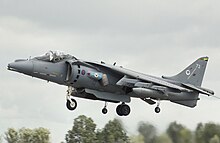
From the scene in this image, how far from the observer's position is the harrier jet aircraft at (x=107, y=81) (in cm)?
4903

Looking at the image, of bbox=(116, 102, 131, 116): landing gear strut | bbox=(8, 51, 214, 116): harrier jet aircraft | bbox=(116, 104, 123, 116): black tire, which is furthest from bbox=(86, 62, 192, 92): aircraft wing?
bbox=(116, 104, 123, 116): black tire

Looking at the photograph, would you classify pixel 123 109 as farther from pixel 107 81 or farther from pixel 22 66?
pixel 22 66

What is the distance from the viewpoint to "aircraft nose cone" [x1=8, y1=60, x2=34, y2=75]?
48.5 m

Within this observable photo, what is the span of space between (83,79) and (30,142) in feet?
53.0

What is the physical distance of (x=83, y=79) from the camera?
49.4 meters

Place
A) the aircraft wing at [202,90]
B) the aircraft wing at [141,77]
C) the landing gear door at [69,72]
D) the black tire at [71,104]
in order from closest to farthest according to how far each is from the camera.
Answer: the landing gear door at [69,72] < the black tire at [71,104] < the aircraft wing at [141,77] < the aircraft wing at [202,90]

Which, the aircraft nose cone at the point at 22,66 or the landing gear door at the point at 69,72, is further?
the landing gear door at the point at 69,72

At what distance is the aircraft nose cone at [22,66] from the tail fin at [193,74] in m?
7.66

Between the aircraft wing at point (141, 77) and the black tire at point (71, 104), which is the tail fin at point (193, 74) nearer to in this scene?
the aircraft wing at point (141, 77)

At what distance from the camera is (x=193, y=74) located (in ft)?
173

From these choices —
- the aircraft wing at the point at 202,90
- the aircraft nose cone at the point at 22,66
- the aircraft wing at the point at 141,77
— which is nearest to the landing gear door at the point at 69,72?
the aircraft wing at the point at 141,77

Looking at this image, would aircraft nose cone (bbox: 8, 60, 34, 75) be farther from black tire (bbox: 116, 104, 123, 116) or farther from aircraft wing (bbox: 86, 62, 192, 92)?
black tire (bbox: 116, 104, 123, 116)

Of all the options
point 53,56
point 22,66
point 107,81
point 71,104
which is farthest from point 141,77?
point 22,66

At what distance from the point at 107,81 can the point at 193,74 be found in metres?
5.03
